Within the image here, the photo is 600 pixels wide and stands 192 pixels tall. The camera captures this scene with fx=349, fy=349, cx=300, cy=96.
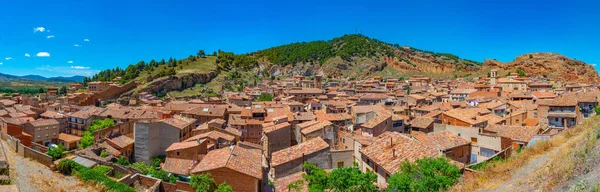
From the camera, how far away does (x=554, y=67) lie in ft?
316

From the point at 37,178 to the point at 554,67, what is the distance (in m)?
115

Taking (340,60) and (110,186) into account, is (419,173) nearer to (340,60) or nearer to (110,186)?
(110,186)

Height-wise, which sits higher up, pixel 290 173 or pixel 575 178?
pixel 575 178

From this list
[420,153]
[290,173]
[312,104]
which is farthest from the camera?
[312,104]

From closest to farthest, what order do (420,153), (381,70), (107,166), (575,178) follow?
(575,178) < (420,153) < (107,166) < (381,70)

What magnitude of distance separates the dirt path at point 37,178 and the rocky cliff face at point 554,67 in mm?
106349

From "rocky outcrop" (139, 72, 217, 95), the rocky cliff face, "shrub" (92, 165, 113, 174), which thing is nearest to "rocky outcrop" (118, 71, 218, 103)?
"rocky outcrop" (139, 72, 217, 95)

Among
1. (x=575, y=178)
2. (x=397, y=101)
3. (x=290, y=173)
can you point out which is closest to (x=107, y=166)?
(x=290, y=173)

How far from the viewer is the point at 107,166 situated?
83.0 ft

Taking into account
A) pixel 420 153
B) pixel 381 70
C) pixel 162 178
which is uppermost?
pixel 381 70

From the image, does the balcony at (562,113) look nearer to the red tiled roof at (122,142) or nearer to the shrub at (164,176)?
the shrub at (164,176)

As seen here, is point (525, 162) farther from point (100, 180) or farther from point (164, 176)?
point (100, 180)

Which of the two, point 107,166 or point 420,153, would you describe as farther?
point 107,166

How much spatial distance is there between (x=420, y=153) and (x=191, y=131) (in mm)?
25971
